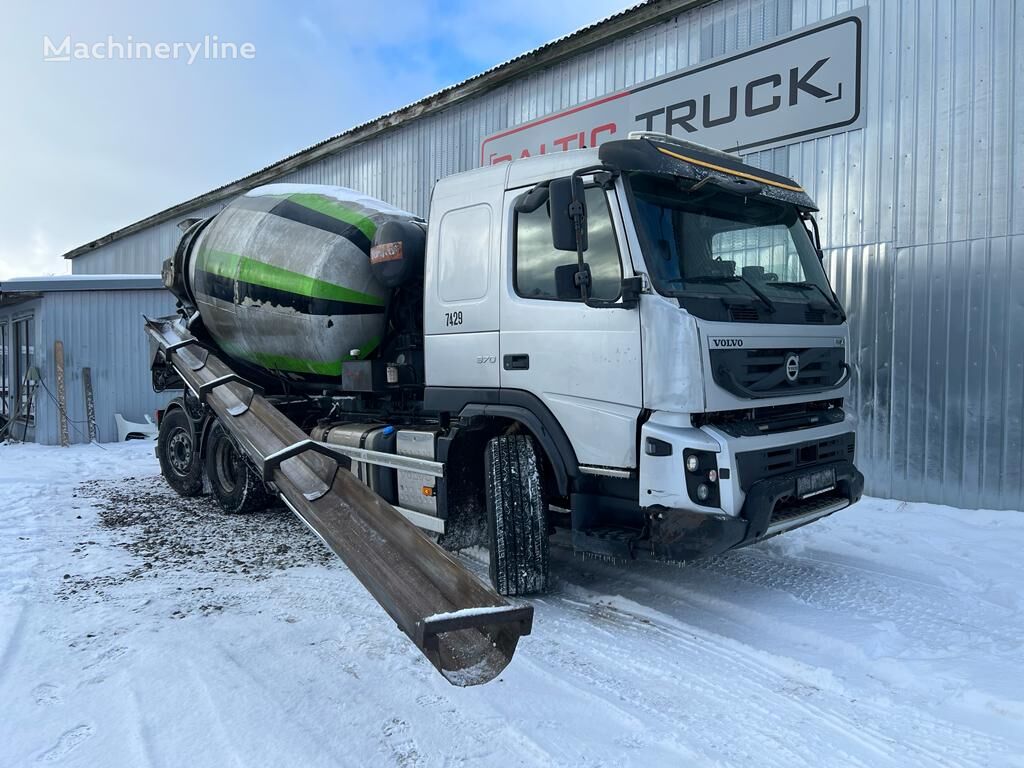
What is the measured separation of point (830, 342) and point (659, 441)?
5.35ft

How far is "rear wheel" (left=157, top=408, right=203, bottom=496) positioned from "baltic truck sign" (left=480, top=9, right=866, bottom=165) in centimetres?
663

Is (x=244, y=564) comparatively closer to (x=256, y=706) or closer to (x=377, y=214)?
(x=256, y=706)

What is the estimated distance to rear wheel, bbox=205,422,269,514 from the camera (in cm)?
755

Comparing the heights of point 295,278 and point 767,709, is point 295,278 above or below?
above

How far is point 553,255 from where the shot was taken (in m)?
4.55

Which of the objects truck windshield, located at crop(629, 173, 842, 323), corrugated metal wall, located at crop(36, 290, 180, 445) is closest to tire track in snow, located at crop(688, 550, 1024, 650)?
truck windshield, located at crop(629, 173, 842, 323)

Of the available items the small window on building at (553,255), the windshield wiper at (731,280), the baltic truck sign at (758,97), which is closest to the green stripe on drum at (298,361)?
the small window on building at (553,255)

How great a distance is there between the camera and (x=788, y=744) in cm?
302

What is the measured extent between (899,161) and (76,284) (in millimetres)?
14084

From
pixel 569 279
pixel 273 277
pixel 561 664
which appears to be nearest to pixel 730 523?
pixel 561 664

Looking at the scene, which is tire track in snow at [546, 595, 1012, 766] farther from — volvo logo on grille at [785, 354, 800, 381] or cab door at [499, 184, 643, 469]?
volvo logo on grille at [785, 354, 800, 381]

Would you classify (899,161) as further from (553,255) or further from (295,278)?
(295,278)

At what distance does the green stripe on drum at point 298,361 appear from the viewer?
6.32 meters

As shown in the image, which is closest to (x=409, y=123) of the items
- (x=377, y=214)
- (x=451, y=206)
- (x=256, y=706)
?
(x=377, y=214)
